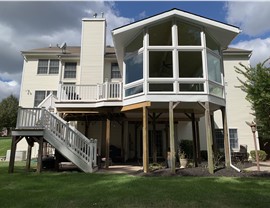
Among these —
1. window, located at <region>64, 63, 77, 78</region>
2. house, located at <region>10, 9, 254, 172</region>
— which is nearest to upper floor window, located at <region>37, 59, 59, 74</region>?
window, located at <region>64, 63, 77, 78</region>

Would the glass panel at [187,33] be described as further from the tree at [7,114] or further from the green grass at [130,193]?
the tree at [7,114]

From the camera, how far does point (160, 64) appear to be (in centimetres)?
1115

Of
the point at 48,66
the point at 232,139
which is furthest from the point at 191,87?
the point at 48,66

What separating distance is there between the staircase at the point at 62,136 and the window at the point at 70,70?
8.61 meters

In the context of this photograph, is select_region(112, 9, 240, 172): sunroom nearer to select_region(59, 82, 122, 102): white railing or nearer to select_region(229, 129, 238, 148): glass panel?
select_region(59, 82, 122, 102): white railing

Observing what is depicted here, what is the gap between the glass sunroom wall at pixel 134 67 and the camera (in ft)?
32.8

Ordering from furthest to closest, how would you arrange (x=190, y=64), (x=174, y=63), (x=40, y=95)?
(x=40, y=95), (x=190, y=64), (x=174, y=63)

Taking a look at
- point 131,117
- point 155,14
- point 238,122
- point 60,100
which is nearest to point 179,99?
point 155,14

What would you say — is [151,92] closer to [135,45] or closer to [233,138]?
[135,45]

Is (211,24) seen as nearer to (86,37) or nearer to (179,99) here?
(179,99)

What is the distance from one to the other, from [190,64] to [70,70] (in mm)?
10664

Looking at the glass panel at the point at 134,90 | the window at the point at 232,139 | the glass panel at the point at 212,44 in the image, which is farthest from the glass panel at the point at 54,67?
the window at the point at 232,139

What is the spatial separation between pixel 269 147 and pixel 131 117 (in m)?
11.7

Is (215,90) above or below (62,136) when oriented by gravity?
above
